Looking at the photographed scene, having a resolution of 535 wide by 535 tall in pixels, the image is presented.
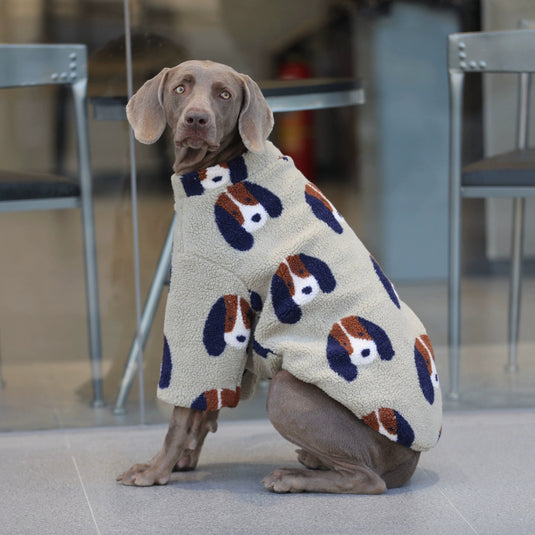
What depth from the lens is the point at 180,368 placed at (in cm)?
237

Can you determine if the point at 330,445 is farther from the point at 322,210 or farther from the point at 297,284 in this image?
the point at 322,210

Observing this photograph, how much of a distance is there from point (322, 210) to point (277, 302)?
247 mm

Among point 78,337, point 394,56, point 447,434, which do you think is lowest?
point 447,434

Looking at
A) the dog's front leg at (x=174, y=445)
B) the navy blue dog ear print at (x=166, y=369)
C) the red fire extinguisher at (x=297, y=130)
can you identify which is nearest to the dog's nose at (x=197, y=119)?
the navy blue dog ear print at (x=166, y=369)

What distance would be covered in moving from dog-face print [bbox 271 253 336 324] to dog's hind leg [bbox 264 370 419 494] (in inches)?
6.3

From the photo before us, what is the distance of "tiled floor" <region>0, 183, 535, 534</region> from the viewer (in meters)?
2.30

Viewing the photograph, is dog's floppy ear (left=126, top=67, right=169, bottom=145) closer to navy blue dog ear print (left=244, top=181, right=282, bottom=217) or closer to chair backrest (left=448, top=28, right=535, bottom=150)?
navy blue dog ear print (left=244, top=181, right=282, bottom=217)

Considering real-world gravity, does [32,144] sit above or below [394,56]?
below

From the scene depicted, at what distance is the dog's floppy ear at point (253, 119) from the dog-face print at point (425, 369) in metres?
0.60

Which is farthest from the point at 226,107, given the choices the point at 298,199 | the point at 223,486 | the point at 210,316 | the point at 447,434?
the point at 447,434

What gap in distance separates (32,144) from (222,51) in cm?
61

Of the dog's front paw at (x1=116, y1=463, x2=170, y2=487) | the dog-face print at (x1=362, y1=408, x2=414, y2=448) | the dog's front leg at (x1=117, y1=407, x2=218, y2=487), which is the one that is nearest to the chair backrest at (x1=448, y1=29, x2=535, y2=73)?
the dog-face print at (x1=362, y1=408, x2=414, y2=448)

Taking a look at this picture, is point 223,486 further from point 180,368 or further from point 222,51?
point 222,51

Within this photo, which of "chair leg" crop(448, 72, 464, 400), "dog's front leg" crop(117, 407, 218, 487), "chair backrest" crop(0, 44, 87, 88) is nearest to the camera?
"dog's front leg" crop(117, 407, 218, 487)
